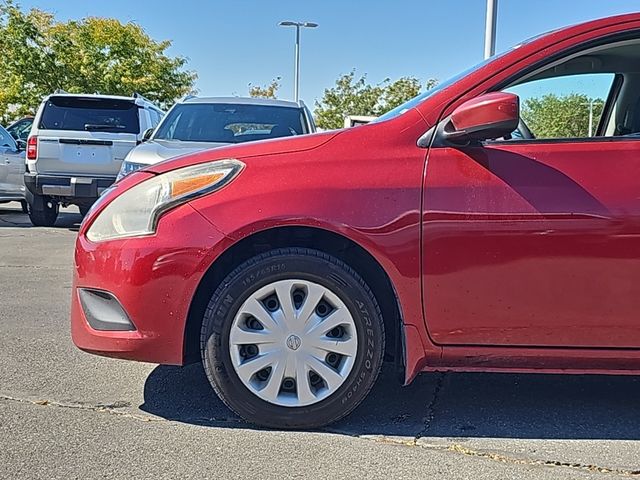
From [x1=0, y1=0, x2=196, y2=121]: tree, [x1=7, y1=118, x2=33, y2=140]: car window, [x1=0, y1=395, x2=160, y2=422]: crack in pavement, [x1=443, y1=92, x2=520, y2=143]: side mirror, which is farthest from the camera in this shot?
[x1=0, y1=0, x2=196, y2=121]: tree

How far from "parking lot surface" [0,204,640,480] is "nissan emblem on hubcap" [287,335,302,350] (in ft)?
1.24

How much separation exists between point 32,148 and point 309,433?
8.04 m

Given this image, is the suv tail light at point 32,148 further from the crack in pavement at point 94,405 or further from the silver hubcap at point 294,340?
the silver hubcap at point 294,340

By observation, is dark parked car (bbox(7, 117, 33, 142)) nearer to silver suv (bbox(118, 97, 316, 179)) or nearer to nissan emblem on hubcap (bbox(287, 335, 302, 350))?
silver suv (bbox(118, 97, 316, 179))

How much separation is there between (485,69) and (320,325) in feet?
4.42

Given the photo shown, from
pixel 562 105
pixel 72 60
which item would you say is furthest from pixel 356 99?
pixel 562 105

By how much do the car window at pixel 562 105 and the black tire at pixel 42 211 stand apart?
8.53 metres

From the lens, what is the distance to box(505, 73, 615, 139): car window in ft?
10.8

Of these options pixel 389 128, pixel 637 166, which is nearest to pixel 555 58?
pixel 637 166

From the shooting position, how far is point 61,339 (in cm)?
448

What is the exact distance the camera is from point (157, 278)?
302cm

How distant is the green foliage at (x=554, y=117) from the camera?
329 centimetres

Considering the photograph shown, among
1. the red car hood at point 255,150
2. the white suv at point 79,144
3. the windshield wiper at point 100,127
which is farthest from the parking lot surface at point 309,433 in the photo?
the windshield wiper at point 100,127

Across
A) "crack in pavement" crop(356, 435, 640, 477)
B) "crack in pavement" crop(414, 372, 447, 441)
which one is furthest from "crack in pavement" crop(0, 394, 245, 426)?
"crack in pavement" crop(414, 372, 447, 441)
